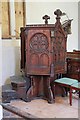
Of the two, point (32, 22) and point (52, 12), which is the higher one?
point (52, 12)

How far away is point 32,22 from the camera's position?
17.0ft

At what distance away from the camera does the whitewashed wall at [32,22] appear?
182 inches

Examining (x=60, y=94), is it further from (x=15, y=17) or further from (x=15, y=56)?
(x=15, y=17)

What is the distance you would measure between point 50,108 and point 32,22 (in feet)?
8.11

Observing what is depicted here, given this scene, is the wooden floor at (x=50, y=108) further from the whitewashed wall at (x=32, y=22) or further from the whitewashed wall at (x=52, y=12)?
the whitewashed wall at (x=52, y=12)

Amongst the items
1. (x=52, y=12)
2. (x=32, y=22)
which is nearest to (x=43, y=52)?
(x=32, y=22)

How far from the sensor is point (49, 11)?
216 inches

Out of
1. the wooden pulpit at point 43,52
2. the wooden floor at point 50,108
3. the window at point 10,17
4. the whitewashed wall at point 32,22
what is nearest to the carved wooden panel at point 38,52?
the wooden pulpit at point 43,52

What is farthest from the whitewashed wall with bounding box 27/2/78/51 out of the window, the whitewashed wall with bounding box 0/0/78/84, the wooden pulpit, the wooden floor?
the wooden floor

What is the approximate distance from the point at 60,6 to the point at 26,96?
2906mm

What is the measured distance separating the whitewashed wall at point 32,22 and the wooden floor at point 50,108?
1.04 m

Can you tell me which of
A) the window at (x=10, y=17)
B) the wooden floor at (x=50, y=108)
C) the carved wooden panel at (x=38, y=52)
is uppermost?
the window at (x=10, y=17)

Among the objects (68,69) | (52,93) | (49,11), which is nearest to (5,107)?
(52,93)

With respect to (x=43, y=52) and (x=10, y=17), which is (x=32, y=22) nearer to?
(x=10, y=17)
